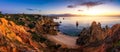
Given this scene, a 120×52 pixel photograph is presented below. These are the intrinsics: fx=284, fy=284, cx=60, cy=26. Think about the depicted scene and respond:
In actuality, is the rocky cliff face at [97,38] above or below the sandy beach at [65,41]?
above

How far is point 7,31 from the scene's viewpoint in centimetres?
5462

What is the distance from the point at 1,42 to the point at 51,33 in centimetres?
4840

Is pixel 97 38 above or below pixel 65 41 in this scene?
above

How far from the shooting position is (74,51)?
62.5 metres

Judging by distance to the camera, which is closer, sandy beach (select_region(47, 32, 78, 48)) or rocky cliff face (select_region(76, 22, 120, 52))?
rocky cliff face (select_region(76, 22, 120, 52))

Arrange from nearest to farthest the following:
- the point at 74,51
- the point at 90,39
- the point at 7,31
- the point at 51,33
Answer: the point at 7,31, the point at 74,51, the point at 90,39, the point at 51,33

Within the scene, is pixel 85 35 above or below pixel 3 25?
below

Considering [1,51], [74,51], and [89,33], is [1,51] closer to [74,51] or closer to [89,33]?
[74,51]

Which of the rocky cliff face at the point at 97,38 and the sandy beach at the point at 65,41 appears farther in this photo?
the sandy beach at the point at 65,41

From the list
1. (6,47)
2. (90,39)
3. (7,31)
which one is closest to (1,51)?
(6,47)

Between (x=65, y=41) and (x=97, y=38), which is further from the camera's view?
(x=65, y=41)

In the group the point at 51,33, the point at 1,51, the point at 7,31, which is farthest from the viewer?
the point at 51,33

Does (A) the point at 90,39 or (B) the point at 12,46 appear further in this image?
(A) the point at 90,39

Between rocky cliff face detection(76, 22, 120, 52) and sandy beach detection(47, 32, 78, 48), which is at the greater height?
rocky cliff face detection(76, 22, 120, 52)
